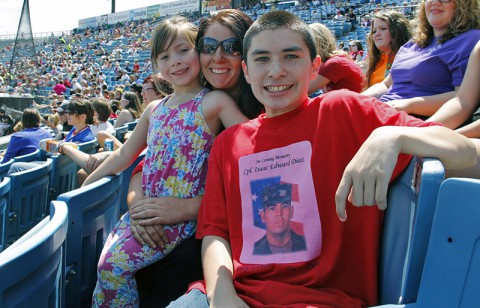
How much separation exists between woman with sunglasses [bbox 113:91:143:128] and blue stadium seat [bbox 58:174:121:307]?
14.8 feet

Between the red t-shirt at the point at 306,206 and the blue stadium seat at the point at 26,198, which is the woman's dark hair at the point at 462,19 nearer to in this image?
the red t-shirt at the point at 306,206

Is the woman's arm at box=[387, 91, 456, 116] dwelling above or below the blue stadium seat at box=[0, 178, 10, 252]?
above

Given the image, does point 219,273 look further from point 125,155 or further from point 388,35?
point 388,35

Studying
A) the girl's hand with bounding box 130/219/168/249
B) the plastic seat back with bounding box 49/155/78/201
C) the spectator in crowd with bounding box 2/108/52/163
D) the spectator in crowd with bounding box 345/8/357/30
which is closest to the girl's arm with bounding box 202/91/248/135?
the girl's hand with bounding box 130/219/168/249

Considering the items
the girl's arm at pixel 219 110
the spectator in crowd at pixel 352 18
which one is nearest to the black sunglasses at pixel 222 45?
the girl's arm at pixel 219 110

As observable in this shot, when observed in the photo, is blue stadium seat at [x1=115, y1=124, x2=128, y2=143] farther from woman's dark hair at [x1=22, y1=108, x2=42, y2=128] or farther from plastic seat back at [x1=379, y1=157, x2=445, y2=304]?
plastic seat back at [x1=379, y1=157, x2=445, y2=304]

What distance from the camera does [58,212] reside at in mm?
1250

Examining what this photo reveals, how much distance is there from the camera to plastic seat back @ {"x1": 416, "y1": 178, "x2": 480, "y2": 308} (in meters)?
0.84

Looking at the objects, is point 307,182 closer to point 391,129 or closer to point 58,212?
point 391,129

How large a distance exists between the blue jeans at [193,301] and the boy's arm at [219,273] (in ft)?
0.11

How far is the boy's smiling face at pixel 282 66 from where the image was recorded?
4.95 feet

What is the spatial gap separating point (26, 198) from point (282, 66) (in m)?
2.41

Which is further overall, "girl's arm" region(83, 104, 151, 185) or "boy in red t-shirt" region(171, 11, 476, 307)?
"girl's arm" region(83, 104, 151, 185)

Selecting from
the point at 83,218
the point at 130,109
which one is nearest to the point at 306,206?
the point at 83,218
